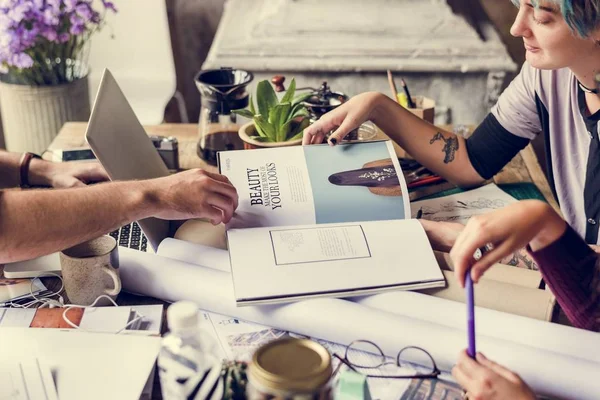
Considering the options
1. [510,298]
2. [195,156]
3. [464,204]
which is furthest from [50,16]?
[510,298]

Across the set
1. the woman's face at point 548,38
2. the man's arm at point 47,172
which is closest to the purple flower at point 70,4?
the man's arm at point 47,172

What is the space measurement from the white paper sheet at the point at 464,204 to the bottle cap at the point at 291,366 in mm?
660

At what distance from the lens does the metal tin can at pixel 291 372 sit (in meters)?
0.57

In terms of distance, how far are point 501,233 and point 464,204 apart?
0.50 metres

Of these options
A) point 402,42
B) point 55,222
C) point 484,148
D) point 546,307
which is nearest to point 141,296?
point 55,222

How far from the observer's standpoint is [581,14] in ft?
3.55

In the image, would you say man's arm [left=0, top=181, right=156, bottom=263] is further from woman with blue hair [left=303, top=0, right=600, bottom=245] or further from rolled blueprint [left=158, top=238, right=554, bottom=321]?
woman with blue hair [left=303, top=0, right=600, bottom=245]

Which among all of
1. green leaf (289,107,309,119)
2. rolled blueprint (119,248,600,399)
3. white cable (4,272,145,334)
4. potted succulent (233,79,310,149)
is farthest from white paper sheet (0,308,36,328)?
green leaf (289,107,309,119)

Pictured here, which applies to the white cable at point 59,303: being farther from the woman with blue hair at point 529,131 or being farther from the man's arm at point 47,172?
the woman with blue hair at point 529,131

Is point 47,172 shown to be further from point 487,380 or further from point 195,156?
point 487,380

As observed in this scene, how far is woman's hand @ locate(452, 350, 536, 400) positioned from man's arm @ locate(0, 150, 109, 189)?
80cm

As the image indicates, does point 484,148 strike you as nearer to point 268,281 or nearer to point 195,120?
point 268,281

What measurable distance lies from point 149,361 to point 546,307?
522mm

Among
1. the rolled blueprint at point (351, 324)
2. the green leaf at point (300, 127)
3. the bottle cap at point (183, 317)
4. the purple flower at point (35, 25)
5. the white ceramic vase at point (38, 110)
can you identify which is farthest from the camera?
the white ceramic vase at point (38, 110)
